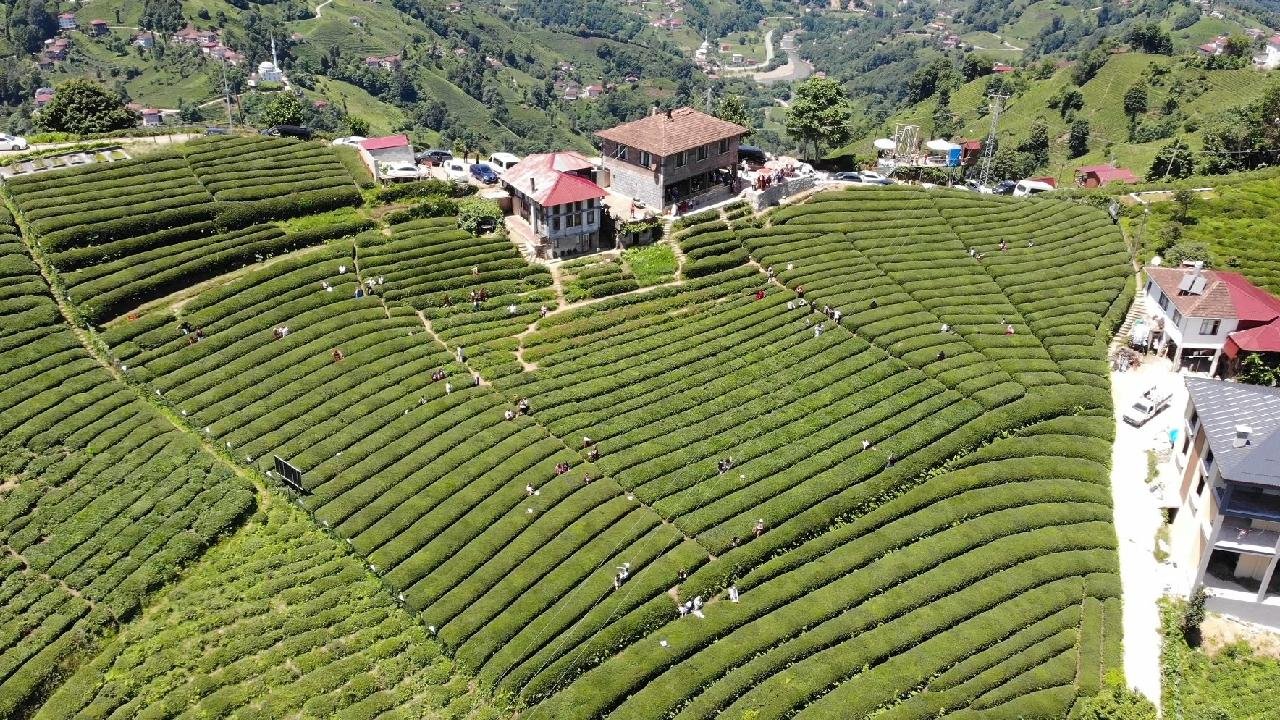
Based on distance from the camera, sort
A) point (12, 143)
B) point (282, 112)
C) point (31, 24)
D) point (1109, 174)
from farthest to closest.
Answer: point (31, 24)
point (1109, 174)
point (282, 112)
point (12, 143)

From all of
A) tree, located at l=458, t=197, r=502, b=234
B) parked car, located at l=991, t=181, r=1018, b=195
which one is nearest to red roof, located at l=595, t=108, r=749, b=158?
tree, located at l=458, t=197, r=502, b=234

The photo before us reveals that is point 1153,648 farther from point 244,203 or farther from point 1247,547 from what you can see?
point 244,203

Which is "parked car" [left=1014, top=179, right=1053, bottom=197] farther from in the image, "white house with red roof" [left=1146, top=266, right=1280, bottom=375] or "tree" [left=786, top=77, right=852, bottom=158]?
"white house with red roof" [left=1146, top=266, right=1280, bottom=375]

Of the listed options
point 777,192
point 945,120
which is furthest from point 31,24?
point 777,192

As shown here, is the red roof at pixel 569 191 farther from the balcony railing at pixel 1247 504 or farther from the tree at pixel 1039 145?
the tree at pixel 1039 145

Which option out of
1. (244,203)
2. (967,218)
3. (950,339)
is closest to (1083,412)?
(950,339)

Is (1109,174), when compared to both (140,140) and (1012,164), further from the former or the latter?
(140,140)
